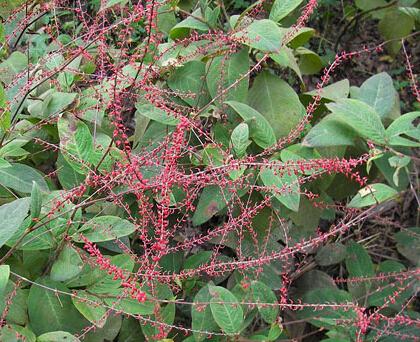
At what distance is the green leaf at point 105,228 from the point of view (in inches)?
46.4

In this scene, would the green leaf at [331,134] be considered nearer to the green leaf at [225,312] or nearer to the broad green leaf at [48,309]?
the green leaf at [225,312]

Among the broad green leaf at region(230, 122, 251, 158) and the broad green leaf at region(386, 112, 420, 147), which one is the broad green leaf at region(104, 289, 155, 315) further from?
the broad green leaf at region(386, 112, 420, 147)

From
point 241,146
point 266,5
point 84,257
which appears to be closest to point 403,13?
point 266,5

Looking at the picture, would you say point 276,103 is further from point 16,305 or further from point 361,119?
point 16,305

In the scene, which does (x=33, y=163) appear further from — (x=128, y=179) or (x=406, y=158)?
(x=406, y=158)

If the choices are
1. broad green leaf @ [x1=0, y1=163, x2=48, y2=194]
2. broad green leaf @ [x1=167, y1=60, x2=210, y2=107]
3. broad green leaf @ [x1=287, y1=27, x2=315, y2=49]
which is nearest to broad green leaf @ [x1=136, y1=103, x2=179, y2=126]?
broad green leaf @ [x1=167, y1=60, x2=210, y2=107]

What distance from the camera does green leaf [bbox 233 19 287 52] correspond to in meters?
1.32

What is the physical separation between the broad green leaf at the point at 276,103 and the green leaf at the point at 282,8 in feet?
0.45

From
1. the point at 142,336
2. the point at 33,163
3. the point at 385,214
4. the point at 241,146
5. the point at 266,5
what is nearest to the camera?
the point at 241,146

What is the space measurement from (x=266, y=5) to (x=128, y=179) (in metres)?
0.89

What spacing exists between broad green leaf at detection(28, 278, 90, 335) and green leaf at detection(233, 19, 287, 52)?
59 centimetres

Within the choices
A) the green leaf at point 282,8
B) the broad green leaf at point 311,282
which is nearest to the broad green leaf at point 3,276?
the green leaf at point 282,8

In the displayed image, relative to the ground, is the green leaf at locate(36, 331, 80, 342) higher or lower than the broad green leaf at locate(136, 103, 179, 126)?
lower

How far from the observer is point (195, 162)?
1.39 meters
